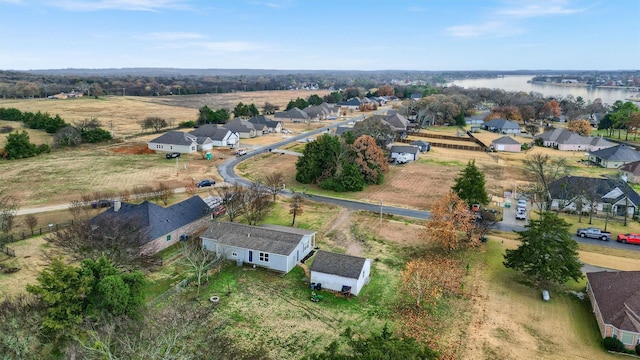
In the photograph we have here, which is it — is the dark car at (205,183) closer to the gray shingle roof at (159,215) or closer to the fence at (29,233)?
the gray shingle roof at (159,215)

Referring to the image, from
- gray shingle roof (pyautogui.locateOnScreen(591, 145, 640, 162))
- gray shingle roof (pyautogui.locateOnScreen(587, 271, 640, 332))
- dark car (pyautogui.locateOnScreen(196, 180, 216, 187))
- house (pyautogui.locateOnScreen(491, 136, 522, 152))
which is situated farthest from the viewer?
house (pyautogui.locateOnScreen(491, 136, 522, 152))

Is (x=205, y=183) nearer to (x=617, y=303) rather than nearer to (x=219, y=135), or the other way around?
(x=219, y=135)

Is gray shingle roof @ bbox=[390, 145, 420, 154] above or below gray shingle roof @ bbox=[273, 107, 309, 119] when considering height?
below

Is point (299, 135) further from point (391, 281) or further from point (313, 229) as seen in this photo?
point (391, 281)

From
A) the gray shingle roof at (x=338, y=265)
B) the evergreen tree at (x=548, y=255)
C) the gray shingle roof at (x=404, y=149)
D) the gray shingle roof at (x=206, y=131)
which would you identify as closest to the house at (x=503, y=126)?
the gray shingle roof at (x=404, y=149)

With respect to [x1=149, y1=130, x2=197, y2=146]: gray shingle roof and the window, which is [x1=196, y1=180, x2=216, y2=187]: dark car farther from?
the window

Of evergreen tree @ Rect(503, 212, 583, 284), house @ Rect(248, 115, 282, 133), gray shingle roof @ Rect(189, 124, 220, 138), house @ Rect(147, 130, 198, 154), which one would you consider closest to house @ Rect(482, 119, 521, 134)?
house @ Rect(248, 115, 282, 133)
